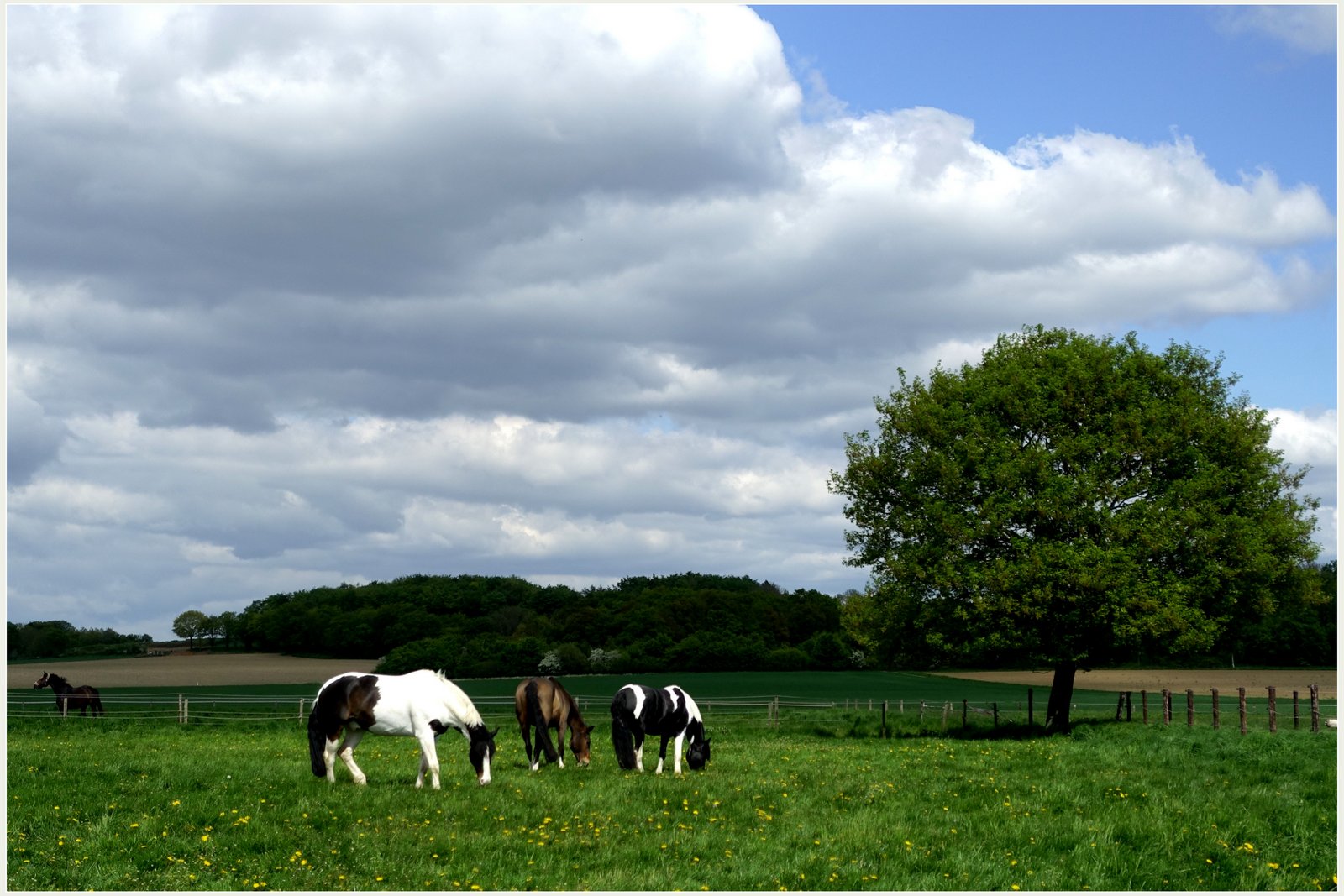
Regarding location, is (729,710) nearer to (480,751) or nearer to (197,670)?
(480,751)

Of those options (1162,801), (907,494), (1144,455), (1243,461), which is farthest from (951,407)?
(1162,801)

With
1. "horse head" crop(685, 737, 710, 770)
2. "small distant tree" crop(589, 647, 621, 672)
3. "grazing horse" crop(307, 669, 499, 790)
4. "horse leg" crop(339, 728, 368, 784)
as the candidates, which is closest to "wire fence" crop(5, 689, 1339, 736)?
"horse head" crop(685, 737, 710, 770)

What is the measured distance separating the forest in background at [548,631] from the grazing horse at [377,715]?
64532mm

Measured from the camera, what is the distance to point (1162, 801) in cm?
1609

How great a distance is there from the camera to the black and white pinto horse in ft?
68.7

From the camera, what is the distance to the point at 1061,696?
3781cm

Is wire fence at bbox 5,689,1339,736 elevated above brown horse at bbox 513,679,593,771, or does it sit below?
below

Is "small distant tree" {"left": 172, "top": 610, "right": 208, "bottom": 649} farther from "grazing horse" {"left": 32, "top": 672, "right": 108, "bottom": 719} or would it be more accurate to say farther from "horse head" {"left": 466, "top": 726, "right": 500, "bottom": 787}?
"horse head" {"left": 466, "top": 726, "right": 500, "bottom": 787}

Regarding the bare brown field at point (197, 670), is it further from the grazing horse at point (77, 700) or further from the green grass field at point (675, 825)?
the green grass field at point (675, 825)

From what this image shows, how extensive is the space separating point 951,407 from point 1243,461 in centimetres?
952

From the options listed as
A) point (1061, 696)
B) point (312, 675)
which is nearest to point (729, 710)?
point (1061, 696)

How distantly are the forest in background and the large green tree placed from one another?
4188cm

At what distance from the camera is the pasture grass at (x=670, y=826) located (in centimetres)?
1125

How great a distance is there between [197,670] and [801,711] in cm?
6360
